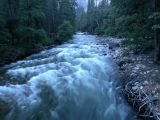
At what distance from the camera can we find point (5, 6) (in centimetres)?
2220

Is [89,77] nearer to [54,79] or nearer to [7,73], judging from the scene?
[54,79]

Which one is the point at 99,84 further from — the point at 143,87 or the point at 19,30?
the point at 19,30

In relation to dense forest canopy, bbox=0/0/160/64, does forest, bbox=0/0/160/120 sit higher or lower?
lower

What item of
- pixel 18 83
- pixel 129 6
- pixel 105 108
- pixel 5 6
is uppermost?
pixel 5 6

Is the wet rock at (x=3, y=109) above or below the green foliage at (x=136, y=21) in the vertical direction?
below

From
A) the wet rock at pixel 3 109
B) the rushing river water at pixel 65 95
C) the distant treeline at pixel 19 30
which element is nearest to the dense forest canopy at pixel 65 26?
the distant treeline at pixel 19 30

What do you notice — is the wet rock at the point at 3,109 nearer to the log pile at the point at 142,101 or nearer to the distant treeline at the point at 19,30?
the log pile at the point at 142,101

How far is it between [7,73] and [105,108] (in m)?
5.78

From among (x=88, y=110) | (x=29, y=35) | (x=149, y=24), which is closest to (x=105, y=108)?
(x=88, y=110)

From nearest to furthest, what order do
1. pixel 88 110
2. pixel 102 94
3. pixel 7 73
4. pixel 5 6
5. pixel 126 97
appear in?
1. pixel 88 110
2. pixel 126 97
3. pixel 102 94
4. pixel 7 73
5. pixel 5 6

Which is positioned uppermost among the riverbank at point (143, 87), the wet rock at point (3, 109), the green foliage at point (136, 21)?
the green foliage at point (136, 21)

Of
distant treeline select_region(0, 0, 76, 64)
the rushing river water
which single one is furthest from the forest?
distant treeline select_region(0, 0, 76, 64)

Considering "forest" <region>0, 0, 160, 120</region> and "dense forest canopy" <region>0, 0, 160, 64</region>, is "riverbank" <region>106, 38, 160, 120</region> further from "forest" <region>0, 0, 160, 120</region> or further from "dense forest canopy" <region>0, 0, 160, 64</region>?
"dense forest canopy" <region>0, 0, 160, 64</region>

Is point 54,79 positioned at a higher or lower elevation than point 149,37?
lower
